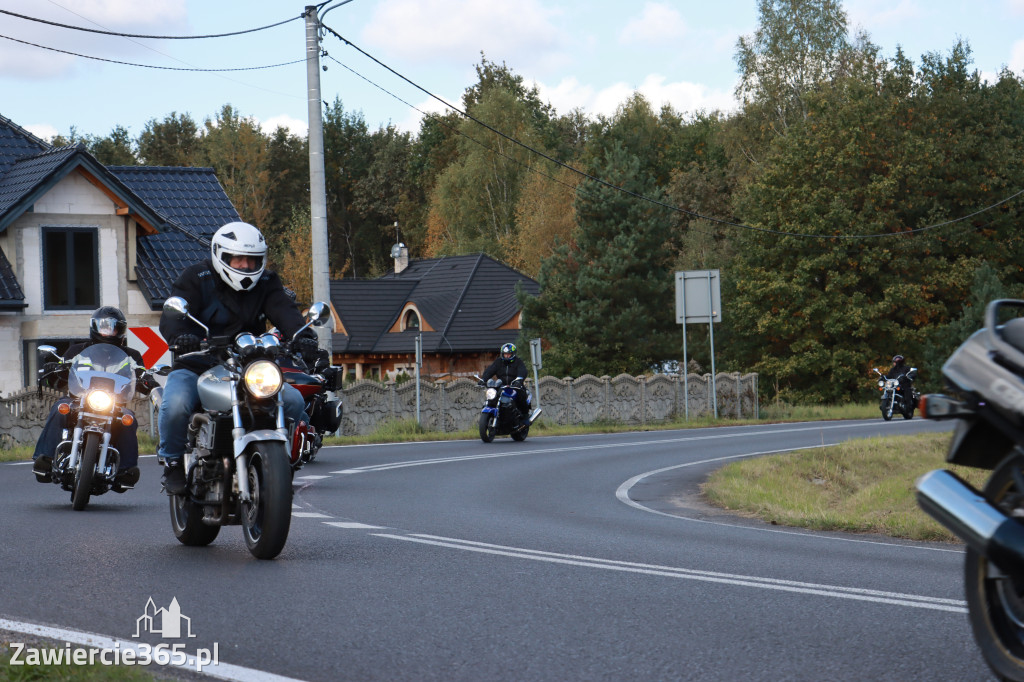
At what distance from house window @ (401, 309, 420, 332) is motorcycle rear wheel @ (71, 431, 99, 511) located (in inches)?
2069

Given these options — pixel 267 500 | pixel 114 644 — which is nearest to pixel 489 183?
pixel 267 500

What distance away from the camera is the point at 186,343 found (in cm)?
770

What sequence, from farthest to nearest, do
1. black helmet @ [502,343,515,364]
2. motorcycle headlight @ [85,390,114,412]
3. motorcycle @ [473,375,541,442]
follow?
motorcycle @ [473,375,541,442] < black helmet @ [502,343,515,364] < motorcycle headlight @ [85,390,114,412]

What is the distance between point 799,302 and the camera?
5278 cm

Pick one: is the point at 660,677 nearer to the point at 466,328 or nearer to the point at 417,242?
the point at 466,328

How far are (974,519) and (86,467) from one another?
8299 mm

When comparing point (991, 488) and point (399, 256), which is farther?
point (399, 256)

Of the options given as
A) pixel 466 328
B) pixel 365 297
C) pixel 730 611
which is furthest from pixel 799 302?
pixel 730 611

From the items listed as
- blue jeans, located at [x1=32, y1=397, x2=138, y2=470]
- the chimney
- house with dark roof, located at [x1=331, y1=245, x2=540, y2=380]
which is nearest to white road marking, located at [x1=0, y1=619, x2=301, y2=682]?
blue jeans, located at [x1=32, y1=397, x2=138, y2=470]

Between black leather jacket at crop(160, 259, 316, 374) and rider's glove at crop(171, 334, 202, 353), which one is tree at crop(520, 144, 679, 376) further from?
rider's glove at crop(171, 334, 202, 353)

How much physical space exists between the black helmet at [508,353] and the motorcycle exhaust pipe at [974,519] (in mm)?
19413

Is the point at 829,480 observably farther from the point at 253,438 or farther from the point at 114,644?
the point at 114,644

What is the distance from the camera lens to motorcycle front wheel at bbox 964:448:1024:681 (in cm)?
420

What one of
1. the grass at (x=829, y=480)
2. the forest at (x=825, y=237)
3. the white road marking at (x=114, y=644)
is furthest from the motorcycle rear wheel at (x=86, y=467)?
the forest at (x=825, y=237)
